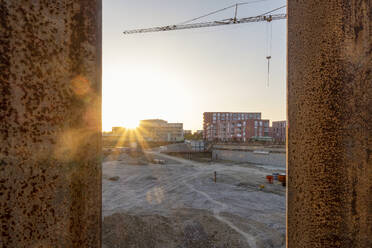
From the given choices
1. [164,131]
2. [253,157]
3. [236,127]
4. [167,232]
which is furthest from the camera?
[164,131]

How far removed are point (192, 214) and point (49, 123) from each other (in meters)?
11.5

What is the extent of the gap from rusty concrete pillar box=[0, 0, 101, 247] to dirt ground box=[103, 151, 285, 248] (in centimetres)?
826

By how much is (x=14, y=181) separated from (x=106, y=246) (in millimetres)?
8641

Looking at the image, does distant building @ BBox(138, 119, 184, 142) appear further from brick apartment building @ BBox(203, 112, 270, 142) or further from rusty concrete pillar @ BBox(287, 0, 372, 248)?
rusty concrete pillar @ BBox(287, 0, 372, 248)

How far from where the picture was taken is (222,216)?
35.2ft

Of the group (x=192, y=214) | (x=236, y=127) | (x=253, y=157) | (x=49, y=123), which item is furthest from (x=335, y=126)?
(x=236, y=127)

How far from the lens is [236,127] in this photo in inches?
3280

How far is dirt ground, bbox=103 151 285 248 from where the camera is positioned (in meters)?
7.99

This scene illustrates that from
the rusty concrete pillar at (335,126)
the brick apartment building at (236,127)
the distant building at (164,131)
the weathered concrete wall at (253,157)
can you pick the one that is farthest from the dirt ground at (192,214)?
the distant building at (164,131)

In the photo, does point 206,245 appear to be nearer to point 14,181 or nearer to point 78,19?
point 14,181

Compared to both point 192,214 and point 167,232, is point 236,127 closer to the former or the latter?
point 192,214

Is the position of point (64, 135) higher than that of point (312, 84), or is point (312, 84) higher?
point (312, 84)

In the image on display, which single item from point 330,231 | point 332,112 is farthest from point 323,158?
point 330,231

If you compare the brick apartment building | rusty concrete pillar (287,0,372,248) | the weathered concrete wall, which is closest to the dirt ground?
rusty concrete pillar (287,0,372,248)
